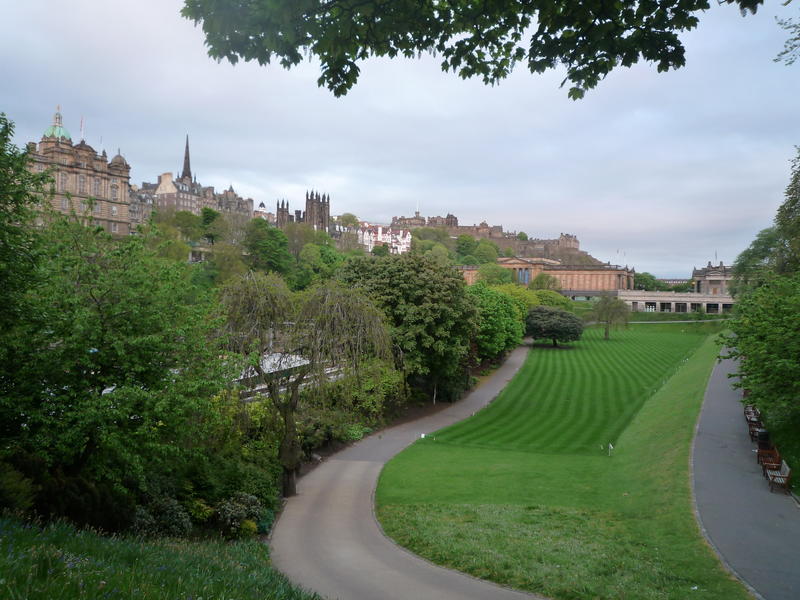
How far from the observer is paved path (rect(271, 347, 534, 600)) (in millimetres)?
11164

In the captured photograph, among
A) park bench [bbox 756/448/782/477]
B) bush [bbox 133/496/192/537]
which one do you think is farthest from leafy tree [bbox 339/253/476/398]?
bush [bbox 133/496/192/537]

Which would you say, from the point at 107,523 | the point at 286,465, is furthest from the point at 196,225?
the point at 107,523

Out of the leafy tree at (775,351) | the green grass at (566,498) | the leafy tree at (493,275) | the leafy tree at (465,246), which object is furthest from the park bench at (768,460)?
the leafy tree at (465,246)

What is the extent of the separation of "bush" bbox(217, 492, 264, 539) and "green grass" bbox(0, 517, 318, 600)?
580 centimetres

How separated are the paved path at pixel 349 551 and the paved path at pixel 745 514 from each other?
479 cm

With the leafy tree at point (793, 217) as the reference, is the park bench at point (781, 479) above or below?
below

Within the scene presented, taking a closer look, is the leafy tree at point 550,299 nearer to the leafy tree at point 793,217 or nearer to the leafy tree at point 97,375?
the leafy tree at point 793,217

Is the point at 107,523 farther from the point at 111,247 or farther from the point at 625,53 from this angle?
the point at 625,53

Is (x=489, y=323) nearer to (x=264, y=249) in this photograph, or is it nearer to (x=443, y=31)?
(x=264, y=249)

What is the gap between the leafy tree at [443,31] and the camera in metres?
5.71

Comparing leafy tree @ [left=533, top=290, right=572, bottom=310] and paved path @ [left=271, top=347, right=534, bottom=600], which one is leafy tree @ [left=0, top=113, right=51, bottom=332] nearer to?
paved path @ [left=271, top=347, right=534, bottom=600]

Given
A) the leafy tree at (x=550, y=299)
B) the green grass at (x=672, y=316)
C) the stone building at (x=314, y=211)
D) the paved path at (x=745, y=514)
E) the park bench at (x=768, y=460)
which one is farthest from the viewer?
the stone building at (x=314, y=211)

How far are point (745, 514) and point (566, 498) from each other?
16.1ft

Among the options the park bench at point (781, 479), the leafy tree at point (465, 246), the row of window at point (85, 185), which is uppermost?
the leafy tree at point (465, 246)
